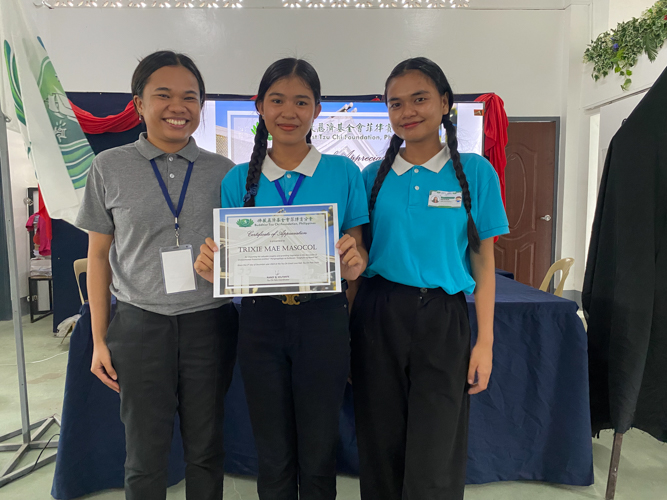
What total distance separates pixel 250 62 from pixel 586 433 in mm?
4978

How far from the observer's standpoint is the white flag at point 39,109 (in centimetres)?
209

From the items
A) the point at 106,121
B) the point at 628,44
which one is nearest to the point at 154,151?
the point at 106,121

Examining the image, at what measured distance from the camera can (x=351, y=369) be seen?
52.4 inches

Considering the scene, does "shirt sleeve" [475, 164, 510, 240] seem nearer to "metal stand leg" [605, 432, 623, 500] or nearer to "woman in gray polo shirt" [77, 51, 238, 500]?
"woman in gray polo shirt" [77, 51, 238, 500]

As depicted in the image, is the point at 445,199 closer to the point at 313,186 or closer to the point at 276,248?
the point at 313,186

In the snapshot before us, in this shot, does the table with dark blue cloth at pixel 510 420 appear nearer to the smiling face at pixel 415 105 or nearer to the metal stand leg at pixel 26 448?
the metal stand leg at pixel 26 448

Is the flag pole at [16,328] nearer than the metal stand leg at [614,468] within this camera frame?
No

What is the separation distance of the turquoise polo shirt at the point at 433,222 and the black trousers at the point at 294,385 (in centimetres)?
21

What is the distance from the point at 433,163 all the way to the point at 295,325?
2.06 feet

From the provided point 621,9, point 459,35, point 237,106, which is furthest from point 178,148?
point 621,9

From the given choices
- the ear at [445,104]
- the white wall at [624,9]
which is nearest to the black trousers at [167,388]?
the ear at [445,104]

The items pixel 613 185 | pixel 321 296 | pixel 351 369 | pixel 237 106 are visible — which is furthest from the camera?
pixel 237 106

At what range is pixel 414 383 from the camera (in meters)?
1.22

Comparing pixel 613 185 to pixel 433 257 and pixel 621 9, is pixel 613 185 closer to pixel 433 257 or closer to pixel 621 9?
pixel 433 257
